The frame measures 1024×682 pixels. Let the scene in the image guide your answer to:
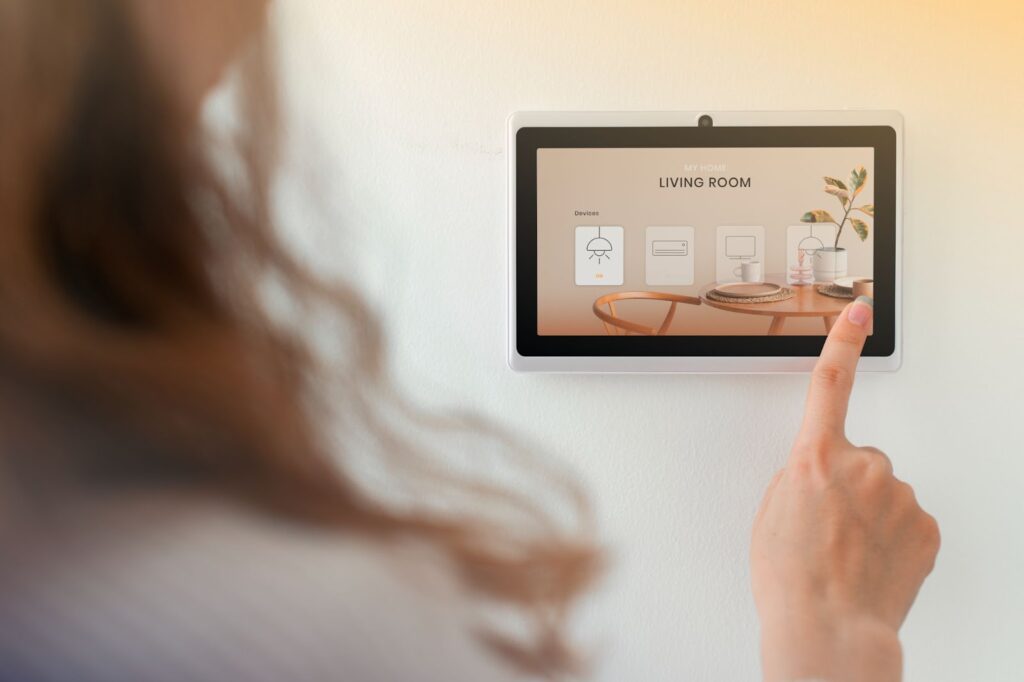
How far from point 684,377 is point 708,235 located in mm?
116

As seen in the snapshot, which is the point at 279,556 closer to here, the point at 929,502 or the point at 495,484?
the point at 495,484

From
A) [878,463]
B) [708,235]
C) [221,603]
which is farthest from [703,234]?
[221,603]

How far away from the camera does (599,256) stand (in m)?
0.57

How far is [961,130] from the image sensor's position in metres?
0.57

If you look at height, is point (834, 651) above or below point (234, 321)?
below

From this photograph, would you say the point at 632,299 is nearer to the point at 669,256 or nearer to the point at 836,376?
the point at 669,256

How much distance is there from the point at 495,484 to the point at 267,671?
25 cm

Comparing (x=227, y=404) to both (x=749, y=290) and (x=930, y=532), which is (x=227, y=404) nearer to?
(x=749, y=290)

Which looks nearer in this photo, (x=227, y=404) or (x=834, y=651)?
(x=834, y=651)

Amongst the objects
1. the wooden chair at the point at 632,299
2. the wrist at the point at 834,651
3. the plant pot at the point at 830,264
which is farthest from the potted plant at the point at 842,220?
the wrist at the point at 834,651

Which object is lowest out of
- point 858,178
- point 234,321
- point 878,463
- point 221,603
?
point 221,603

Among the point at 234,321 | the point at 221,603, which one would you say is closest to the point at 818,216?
the point at 234,321

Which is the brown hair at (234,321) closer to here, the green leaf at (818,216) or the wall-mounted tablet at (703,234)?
the wall-mounted tablet at (703,234)

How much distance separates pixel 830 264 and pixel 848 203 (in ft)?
0.16
